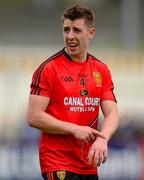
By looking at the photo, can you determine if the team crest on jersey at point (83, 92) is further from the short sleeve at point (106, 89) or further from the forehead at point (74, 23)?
the forehead at point (74, 23)

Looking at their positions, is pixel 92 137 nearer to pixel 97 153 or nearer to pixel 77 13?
pixel 97 153

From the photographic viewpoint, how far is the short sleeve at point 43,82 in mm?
5688

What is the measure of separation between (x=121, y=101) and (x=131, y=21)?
6.78 feet

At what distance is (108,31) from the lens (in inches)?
678

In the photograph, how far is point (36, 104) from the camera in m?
5.68

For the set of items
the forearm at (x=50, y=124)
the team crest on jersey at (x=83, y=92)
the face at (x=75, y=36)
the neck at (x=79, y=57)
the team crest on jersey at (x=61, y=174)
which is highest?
the face at (x=75, y=36)

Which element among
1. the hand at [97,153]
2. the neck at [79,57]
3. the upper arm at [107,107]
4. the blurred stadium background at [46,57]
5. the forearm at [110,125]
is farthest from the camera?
the blurred stadium background at [46,57]

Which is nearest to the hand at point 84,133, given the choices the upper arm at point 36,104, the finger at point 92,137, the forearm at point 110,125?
the finger at point 92,137

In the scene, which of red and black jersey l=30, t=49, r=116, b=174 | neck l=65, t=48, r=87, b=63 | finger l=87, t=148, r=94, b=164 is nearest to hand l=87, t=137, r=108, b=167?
finger l=87, t=148, r=94, b=164

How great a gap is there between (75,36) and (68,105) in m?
0.53

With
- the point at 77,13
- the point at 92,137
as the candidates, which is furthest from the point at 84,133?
the point at 77,13

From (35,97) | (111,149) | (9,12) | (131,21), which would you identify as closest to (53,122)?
(35,97)

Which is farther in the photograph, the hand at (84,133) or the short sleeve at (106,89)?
the short sleeve at (106,89)

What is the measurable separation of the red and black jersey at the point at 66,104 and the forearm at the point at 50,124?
0.14 meters
